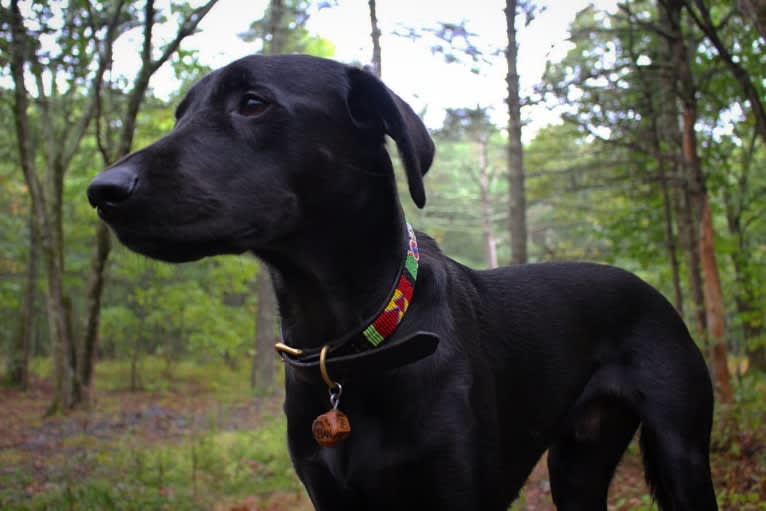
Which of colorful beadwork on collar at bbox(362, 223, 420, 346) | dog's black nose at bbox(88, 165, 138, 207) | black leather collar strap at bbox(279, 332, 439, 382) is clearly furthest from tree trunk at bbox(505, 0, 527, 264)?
dog's black nose at bbox(88, 165, 138, 207)

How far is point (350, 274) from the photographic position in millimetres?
2414

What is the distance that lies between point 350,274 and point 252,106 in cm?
65

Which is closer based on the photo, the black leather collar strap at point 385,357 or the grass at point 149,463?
the black leather collar strap at point 385,357

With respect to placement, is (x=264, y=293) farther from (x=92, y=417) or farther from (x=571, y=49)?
(x=571, y=49)

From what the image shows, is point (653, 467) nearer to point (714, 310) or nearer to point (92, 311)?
point (714, 310)

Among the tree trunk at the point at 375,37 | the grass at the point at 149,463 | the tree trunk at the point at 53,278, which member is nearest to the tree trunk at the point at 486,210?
the grass at the point at 149,463

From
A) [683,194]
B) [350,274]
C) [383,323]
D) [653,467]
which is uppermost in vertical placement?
[683,194]

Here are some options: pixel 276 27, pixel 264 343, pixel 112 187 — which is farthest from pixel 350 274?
pixel 264 343

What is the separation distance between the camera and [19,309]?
20516 mm

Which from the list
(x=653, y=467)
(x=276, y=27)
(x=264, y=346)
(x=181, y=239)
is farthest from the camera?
(x=264, y=346)

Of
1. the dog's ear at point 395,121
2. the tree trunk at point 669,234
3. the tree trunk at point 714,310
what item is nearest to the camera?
the dog's ear at point 395,121

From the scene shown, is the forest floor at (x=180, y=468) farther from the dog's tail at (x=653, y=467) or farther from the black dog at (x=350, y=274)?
the black dog at (x=350, y=274)

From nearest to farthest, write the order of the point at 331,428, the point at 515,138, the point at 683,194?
the point at 331,428 < the point at 683,194 < the point at 515,138

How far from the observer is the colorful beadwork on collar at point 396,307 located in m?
2.31
